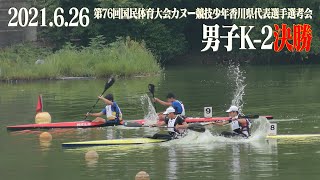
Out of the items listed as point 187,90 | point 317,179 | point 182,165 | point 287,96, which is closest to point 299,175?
point 317,179

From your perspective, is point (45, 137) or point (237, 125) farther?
point (45, 137)

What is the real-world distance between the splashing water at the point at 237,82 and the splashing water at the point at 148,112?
3794 millimetres

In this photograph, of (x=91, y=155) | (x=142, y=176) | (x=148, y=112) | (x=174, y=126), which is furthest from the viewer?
(x=148, y=112)

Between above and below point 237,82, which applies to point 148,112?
below

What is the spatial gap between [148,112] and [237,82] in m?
15.6

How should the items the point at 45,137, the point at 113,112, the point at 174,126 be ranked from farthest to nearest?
the point at 113,112 < the point at 45,137 < the point at 174,126

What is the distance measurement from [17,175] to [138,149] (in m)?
4.68

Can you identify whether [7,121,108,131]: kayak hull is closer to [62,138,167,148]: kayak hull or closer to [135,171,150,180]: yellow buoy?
[62,138,167,148]: kayak hull

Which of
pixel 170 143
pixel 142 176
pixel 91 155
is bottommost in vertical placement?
pixel 142 176

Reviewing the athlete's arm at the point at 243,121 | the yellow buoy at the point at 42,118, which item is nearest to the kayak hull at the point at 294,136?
the athlete's arm at the point at 243,121

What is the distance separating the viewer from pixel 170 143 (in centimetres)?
2734

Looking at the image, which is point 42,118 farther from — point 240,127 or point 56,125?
point 240,127

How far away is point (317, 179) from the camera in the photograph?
21.3 meters
